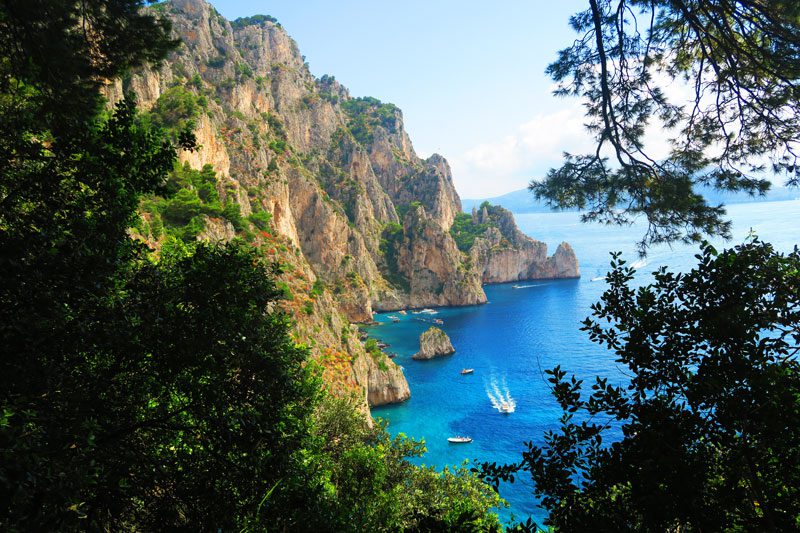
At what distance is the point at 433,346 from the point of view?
61438 millimetres

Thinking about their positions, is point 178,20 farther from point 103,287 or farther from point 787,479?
point 787,479

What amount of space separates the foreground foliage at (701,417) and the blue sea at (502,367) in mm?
9663

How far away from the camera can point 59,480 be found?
11.2 ft

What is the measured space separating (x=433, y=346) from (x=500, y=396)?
55.8 ft

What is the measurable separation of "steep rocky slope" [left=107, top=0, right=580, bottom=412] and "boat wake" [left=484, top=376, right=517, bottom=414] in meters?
9.81

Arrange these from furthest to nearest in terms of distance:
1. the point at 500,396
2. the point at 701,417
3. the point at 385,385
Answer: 1. the point at 385,385
2. the point at 500,396
3. the point at 701,417

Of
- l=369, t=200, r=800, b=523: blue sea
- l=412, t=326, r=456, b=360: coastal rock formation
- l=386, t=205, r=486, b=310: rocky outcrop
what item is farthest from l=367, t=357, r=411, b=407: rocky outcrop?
l=386, t=205, r=486, b=310: rocky outcrop

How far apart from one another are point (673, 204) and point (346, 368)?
117ft

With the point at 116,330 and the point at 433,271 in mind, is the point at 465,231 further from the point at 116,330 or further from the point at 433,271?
the point at 116,330

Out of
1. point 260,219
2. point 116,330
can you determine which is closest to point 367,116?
point 260,219

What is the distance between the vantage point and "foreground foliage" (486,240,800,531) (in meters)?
4.09

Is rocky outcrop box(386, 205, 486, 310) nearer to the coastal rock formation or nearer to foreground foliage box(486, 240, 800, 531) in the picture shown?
the coastal rock formation

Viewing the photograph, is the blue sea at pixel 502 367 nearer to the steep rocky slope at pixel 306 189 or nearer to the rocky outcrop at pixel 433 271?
the rocky outcrop at pixel 433 271

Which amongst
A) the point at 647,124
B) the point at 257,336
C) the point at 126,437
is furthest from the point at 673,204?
the point at 126,437
